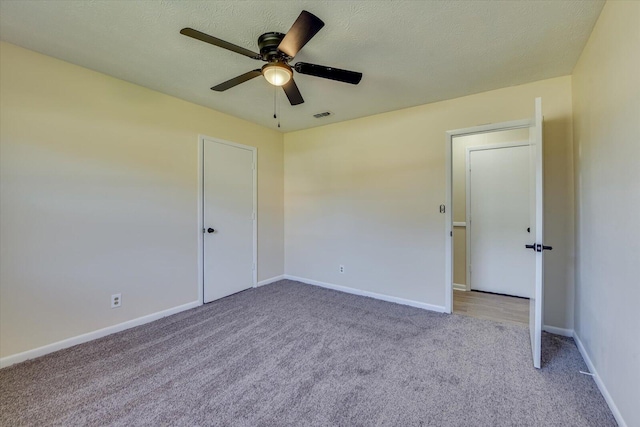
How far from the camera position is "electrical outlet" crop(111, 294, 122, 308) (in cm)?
254

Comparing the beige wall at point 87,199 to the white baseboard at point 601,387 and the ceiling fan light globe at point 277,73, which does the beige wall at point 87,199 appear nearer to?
the ceiling fan light globe at point 277,73

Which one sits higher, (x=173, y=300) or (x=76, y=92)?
(x=76, y=92)

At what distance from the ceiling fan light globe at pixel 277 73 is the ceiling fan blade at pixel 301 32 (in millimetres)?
134

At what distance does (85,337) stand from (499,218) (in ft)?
16.3

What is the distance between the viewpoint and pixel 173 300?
3020mm

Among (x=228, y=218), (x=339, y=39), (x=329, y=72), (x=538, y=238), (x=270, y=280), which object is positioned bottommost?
(x=270, y=280)

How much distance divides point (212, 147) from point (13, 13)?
185 cm

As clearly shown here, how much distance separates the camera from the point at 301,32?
1527 mm

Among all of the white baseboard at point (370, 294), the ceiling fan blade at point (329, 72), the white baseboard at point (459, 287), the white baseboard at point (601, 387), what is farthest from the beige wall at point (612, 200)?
the white baseboard at point (459, 287)

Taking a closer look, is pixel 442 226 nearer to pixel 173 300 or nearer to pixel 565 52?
→ pixel 565 52

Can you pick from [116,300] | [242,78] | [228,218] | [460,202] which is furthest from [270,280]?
[460,202]

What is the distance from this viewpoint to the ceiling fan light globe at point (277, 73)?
71.7 inches

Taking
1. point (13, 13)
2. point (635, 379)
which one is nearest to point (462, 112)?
point (635, 379)

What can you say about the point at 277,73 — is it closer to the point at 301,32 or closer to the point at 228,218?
the point at 301,32
